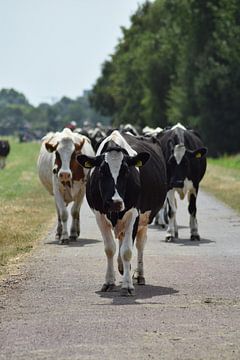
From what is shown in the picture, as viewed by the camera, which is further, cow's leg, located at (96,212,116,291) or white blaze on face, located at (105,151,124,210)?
cow's leg, located at (96,212,116,291)

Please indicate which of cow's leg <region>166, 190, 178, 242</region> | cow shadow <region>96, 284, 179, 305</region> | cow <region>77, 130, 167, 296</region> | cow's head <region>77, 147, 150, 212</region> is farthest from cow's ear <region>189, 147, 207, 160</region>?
cow's head <region>77, 147, 150, 212</region>

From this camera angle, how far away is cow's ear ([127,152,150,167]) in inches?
544

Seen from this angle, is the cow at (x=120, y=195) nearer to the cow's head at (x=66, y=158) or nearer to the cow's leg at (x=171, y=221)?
the cow's leg at (x=171, y=221)

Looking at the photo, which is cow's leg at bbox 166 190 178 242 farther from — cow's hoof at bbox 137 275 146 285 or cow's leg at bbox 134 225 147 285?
cow's hoof at bbox 137 275 146 285

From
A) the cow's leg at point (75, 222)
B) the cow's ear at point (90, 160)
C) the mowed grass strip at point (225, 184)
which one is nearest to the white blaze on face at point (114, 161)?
the cow's ear at point (90, 160)

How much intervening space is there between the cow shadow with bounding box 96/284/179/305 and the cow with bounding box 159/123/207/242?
6.18 metres

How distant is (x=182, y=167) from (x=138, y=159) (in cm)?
704

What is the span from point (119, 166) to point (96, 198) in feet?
1.86

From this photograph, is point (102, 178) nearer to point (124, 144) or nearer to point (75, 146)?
point (124, 144)

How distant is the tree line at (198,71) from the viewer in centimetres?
6900

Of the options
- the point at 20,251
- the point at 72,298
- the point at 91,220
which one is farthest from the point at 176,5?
the point at 72,298

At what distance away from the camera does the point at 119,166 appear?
13578mm

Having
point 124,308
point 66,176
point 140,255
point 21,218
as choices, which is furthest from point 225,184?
point 124,308

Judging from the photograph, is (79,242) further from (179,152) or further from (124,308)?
(124,308)
